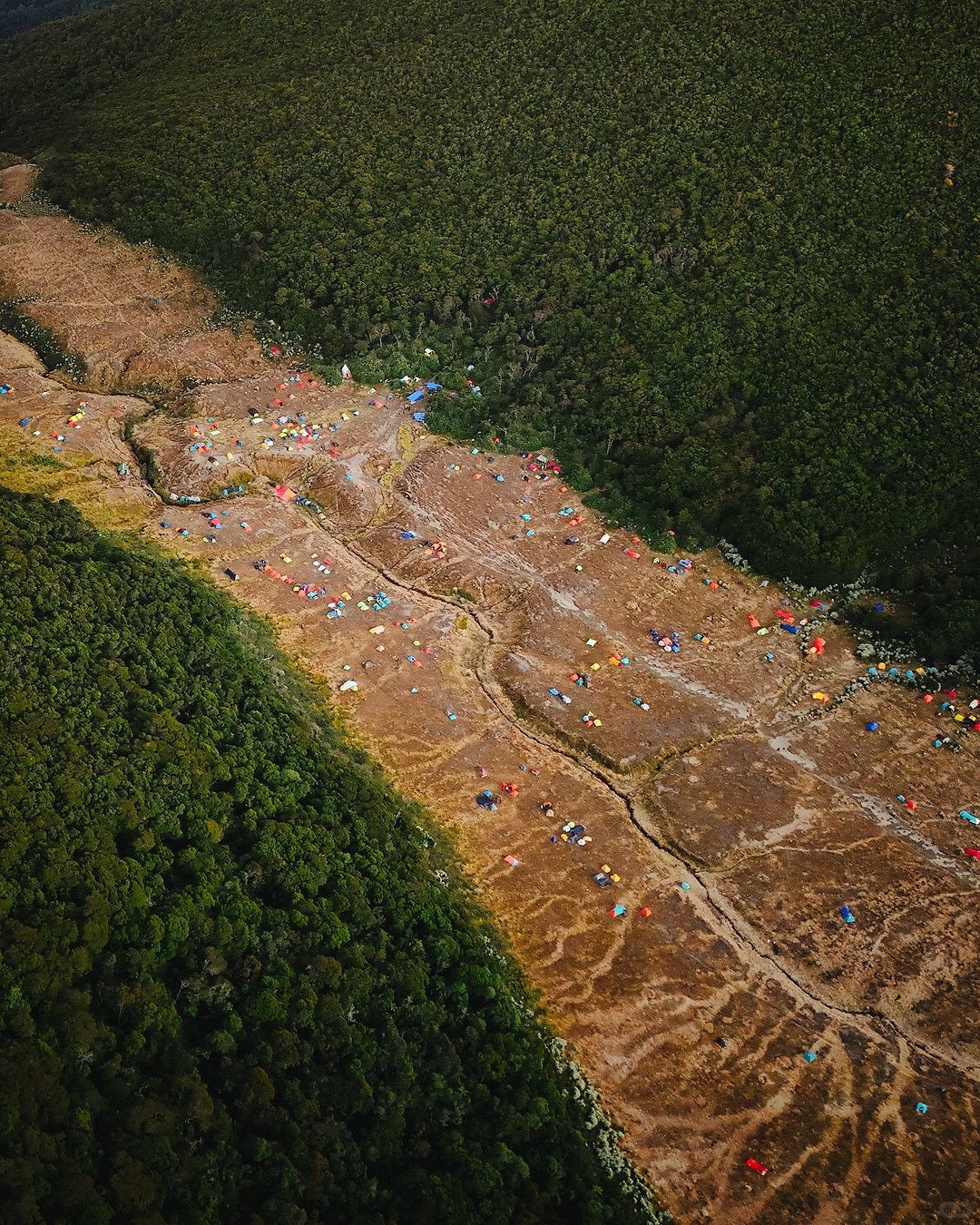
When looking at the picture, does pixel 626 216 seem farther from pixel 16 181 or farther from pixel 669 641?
pixel 16 181

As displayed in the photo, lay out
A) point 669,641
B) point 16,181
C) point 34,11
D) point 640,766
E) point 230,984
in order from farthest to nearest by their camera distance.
Answer: point 34,11
point 16,181
point 669,641
point 640,766
point 230,984

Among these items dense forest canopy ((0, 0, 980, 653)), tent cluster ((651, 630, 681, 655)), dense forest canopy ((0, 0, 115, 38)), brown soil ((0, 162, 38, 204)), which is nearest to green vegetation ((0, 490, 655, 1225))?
tent cluster ((651, 630, 681, 655))

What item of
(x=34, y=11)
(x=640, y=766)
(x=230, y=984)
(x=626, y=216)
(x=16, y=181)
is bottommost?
(x=640, y=766)

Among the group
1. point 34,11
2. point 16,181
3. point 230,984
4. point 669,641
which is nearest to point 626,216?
point 669,641

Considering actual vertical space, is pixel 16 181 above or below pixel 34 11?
below

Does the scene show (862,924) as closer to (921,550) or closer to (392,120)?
(921,550)

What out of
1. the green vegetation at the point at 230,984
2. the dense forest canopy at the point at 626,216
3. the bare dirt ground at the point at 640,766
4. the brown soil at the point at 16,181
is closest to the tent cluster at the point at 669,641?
the bare dirt ground at the point at 640,766
